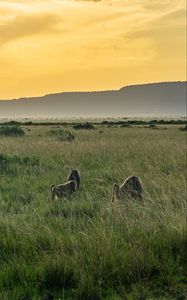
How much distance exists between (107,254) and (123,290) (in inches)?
21.4

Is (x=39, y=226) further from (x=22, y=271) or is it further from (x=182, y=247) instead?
(x=182, y=247)

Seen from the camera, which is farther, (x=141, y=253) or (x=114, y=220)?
(x=114, y=220)

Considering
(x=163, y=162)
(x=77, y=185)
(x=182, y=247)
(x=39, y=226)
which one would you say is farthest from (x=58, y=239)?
(x=163, y=162)

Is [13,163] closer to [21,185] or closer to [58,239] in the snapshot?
[21,185]

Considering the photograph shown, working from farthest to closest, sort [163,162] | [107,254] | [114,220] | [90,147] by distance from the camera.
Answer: [90,147]
[163,162]
[114,220]
[107,254]

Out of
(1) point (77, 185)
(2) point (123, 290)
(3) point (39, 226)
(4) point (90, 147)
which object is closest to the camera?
(2) point (123, 290)

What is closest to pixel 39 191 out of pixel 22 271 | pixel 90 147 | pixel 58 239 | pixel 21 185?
pixel 21 185

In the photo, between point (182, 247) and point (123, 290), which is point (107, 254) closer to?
point (123, 290)

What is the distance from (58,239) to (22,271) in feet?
2.86

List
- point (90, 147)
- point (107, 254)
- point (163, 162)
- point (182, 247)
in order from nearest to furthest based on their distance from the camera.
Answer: point (107, 254) < point (182, 247) < point (163, 162) < point (90, 147)

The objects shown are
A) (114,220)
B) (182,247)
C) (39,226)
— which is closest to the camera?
(182,247)

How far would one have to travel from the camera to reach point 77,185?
11688 mm

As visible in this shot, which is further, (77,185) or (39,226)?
(77,185)

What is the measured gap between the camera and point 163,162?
54.6 feet
